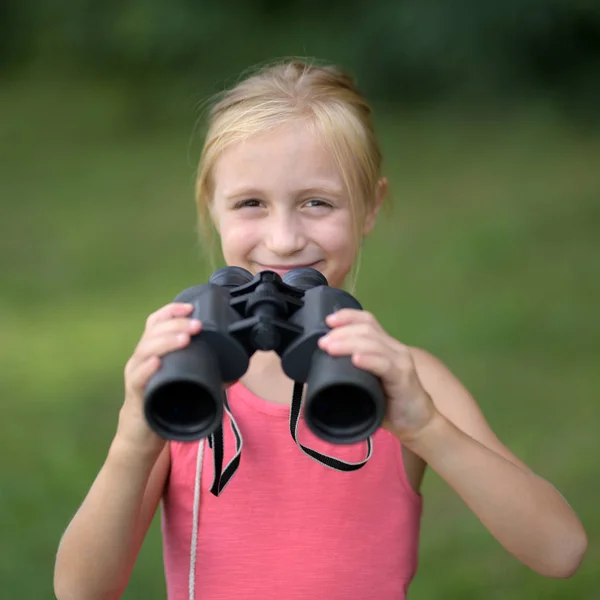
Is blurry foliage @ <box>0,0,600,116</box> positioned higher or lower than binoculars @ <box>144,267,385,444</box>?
higher

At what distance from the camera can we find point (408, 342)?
5008 mm

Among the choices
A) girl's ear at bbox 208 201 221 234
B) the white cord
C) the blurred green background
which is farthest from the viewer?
the blurred green background

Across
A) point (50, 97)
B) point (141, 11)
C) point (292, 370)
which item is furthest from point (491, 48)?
point (292, 370)

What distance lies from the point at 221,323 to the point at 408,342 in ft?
11.2

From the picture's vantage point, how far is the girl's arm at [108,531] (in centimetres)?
175

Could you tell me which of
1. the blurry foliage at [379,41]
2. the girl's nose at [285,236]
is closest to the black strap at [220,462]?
the girl's nose at [285,236]

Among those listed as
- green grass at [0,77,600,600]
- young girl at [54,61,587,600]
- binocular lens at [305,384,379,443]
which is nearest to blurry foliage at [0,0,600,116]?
green grass at [0,77,600,600]

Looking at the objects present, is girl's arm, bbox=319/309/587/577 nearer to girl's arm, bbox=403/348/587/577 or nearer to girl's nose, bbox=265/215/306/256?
girl's arm, bbox=403/348/587/577

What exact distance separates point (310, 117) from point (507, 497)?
0.78 meters

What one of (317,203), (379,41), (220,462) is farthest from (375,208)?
(379,41)

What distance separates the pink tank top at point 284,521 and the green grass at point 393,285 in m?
1.63

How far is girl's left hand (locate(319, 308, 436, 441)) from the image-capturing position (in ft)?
5.16

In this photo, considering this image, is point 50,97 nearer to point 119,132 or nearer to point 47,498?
point 119,132

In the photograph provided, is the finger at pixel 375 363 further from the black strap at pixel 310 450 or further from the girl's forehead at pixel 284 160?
the girl's forehead at pixel 284 160
